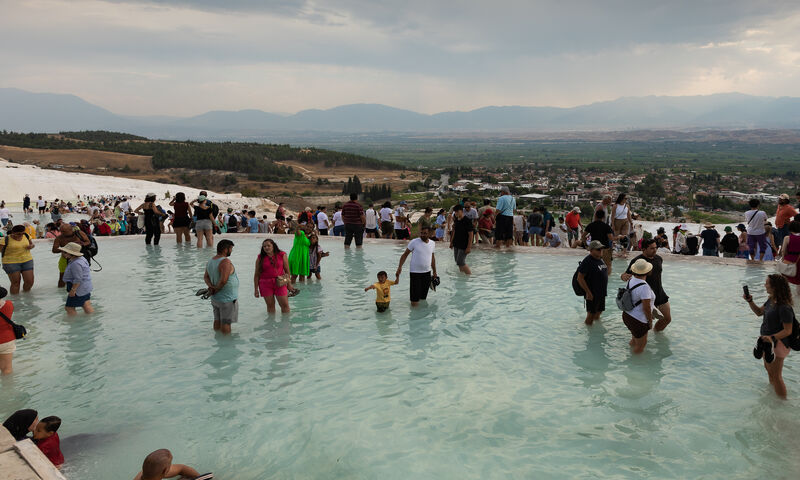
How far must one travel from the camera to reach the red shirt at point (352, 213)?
15.1m

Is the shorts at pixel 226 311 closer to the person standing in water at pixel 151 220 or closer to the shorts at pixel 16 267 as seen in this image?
the shorts at pixel 16 267

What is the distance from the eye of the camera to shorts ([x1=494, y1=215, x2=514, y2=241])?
→ 14.9 m

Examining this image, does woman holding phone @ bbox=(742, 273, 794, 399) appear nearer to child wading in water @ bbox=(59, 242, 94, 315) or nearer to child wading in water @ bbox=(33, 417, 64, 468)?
child wading in water @ bbox=(33, 417, 64, 468)

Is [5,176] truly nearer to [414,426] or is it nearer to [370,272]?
[370,272]

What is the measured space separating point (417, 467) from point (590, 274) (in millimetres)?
4437

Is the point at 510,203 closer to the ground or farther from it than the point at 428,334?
farther from it

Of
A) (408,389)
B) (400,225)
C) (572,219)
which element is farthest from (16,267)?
(572,219)

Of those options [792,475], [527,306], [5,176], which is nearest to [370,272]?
[527,306]

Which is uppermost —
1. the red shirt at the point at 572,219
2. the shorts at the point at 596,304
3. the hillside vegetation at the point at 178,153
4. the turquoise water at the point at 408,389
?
the hillside vegetation at the point at 178,153

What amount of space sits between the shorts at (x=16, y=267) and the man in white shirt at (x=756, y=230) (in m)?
15.4

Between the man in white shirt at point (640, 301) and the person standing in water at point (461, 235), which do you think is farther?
the person standing in water at point (461, 235)

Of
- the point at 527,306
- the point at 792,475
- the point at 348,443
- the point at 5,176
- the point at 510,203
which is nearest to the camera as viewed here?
the point at 792,475

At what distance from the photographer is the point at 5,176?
51.1m

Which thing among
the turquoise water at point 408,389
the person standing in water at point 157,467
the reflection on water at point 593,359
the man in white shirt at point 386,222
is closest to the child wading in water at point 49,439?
the turquoise water at point 408,389
